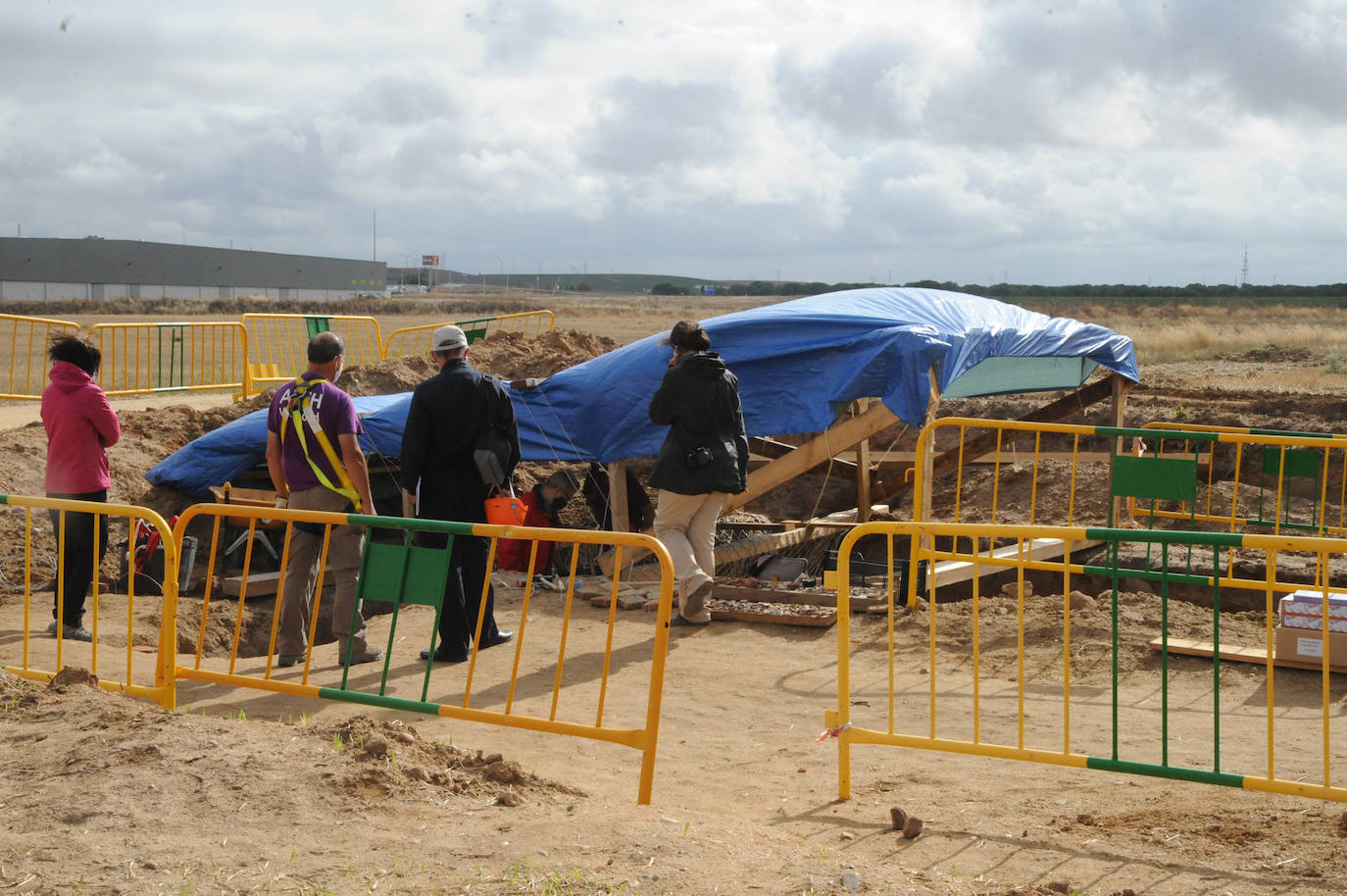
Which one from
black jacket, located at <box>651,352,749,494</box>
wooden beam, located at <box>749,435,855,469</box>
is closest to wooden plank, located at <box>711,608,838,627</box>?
black jacket, located at <box>651,352,749,494</box>

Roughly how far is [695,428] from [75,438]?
3819 mm

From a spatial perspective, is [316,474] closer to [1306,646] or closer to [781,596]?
[781,596]

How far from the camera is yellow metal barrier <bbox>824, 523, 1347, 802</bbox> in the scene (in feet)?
14.9

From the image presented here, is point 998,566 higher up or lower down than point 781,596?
higher up

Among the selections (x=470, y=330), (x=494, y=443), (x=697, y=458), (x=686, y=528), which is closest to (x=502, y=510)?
(x=494, y=443)

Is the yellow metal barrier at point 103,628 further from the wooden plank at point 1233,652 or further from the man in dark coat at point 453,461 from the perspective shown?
the wooden plank at point 1233,652

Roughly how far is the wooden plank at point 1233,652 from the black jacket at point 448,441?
4.19 meters

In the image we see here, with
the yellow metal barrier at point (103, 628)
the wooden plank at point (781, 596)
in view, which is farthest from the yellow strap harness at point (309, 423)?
the wooden plank at point (781, 596)

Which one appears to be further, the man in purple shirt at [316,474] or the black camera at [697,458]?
the black camera at [697,458]

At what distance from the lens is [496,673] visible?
689 cm

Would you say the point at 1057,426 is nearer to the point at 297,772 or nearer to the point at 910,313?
the point at 910,313

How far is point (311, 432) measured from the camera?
6.52 metres

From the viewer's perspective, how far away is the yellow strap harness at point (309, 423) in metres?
6.51

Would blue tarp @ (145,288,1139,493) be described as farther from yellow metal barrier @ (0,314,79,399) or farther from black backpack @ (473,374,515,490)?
yellow metal barrier @ (0,314,79,399)
